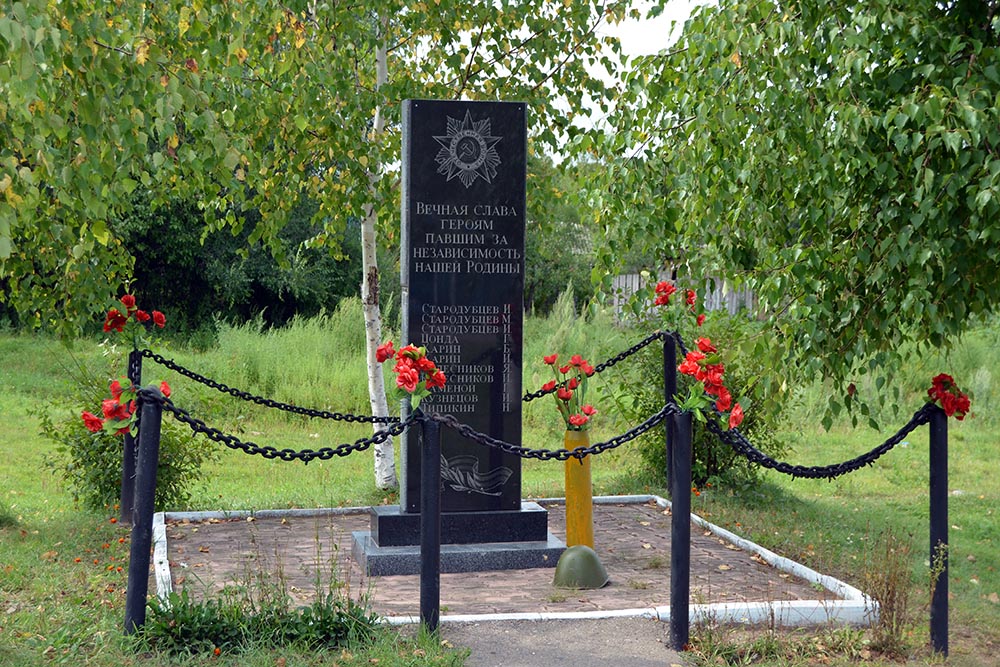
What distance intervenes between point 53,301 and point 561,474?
19.5ft

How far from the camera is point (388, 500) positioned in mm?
9406

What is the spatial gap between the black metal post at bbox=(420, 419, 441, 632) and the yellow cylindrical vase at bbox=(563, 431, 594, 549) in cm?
175

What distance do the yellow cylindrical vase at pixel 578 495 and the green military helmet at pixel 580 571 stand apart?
36 cm

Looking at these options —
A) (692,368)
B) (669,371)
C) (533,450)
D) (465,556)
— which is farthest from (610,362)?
(533,450)

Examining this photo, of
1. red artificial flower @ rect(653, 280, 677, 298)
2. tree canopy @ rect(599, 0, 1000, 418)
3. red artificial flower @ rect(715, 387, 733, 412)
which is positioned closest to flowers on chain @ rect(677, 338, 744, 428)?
red artificial flower @ rect(715, 387, 733, 412)

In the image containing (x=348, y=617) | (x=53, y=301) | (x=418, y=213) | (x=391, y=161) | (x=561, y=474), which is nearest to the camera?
(x=348, y=617)

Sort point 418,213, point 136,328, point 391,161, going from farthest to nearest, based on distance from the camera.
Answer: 1. point 391,161
2. point 136,328
3. point 418,213

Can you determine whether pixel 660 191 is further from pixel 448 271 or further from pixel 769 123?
pixel 448 271

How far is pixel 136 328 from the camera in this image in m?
8.02

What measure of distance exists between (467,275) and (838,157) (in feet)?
8.77

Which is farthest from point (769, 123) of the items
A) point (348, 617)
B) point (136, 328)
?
point (136, 328)

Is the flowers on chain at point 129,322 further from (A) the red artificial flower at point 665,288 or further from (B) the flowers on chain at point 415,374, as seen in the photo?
(A) the red artificial flower at point 665,288

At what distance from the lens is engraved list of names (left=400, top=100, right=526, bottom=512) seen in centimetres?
709

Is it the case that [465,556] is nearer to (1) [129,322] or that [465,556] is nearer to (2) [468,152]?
(2) [468,152]
